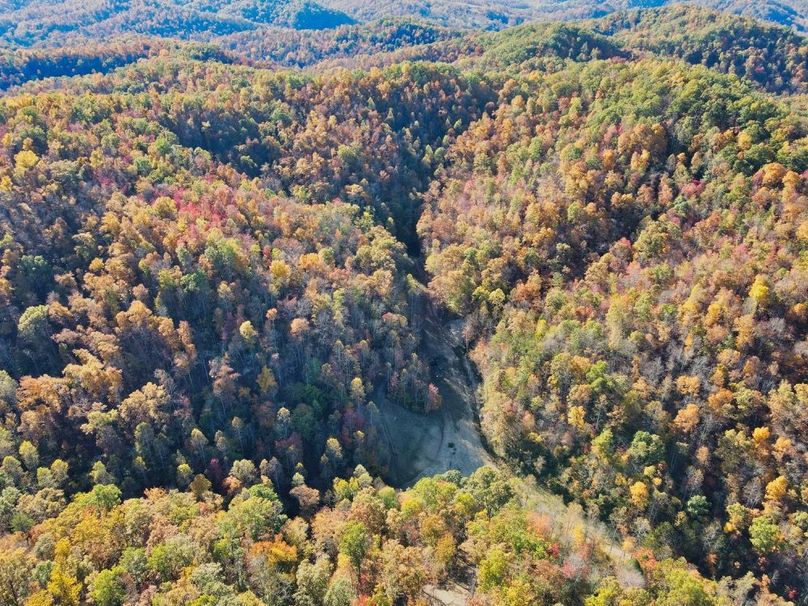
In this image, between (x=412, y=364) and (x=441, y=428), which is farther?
(x=412, y=364)

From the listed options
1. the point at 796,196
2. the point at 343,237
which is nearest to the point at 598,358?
the point at 796,196

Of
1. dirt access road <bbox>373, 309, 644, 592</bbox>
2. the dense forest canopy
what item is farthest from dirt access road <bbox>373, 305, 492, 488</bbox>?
the dense forest canopy

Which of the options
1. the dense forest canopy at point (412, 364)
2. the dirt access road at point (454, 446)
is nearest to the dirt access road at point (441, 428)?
the dirt access road at point (454, 446)

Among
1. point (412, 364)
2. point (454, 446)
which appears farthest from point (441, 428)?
point (412, 364)

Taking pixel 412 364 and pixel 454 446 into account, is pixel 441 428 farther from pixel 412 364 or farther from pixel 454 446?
pixel 412 364

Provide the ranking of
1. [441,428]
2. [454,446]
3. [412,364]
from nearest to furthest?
[454,446]
[441,428]
[412,364]

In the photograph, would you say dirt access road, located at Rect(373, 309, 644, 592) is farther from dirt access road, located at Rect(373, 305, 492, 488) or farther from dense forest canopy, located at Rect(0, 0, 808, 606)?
dense forest canopy, located at Rect(0, 0, 808, 606)
